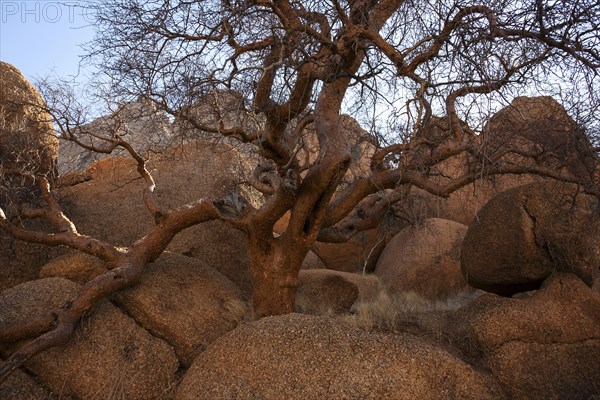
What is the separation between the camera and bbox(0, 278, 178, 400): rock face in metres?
5.95

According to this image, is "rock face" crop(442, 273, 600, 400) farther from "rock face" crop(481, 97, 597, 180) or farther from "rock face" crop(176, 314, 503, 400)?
"rock face" crop(481, 97, 597, 180)

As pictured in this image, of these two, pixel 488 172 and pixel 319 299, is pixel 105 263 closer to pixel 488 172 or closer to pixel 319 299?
pixel 319 299

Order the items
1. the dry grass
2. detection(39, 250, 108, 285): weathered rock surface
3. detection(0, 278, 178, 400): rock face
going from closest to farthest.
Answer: detection(0, 278, 178, 400): rock face < the dry grass < detection(39, 250, 108, 285): weathered rock surface

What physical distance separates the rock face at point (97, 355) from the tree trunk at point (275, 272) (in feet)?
4.78

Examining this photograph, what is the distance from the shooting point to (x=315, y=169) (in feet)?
23.2

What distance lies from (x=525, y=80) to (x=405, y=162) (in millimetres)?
1554

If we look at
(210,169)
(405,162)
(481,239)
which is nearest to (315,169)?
(405,162)

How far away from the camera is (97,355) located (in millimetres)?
6184

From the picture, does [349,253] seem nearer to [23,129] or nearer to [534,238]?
[534,238]

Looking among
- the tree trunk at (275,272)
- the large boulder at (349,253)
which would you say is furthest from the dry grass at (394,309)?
the large boulder at (349,253)

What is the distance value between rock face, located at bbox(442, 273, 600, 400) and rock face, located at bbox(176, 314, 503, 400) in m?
0.44

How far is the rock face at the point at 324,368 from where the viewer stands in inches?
215

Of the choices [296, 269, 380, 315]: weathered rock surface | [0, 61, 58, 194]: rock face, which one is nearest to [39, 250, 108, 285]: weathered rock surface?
[0, 61, 58, 194]: rock face

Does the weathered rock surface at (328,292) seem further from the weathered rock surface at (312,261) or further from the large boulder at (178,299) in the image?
the weathered rock surface at (312,261)
